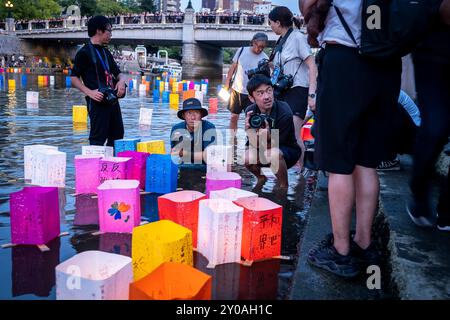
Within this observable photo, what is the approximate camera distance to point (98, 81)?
5.46 metres

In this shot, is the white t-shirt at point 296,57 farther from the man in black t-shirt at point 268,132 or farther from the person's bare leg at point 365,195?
the person's bare leg at point 365,195

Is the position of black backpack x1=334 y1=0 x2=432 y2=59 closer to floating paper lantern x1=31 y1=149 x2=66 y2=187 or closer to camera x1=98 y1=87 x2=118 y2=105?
floating paper lantern x1=31 y1=149 x2=66 y2=187

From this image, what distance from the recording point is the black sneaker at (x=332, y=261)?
2.53 metres

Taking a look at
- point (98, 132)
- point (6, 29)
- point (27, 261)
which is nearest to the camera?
point (27, 261)

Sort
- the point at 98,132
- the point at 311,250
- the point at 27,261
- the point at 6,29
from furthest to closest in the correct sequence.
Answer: the point at 6,29
the point at 98,132
the point at 27,261
the point at 311,250

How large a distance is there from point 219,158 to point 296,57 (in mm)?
1616

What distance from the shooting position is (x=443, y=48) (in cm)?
283

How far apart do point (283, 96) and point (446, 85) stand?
2.86 meters

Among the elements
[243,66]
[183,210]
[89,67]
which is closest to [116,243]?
[183,210]

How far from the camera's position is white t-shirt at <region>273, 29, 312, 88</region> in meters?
5.43

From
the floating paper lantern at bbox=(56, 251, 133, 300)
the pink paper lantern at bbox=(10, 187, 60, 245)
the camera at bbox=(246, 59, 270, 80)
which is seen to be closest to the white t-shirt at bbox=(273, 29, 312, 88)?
the camera at bbox=(246, 59, 270, 80)

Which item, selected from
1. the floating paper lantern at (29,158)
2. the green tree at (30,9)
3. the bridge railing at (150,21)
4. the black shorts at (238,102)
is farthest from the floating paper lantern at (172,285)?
the green tree at (30,9)
